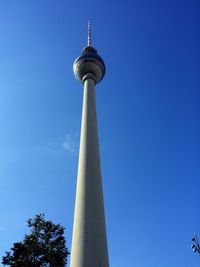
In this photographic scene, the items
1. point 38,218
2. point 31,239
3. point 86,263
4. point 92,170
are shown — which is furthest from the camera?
point 38,218

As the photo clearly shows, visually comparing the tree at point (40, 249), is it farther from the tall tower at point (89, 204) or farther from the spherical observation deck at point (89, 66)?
the spherical observation deck at point (89, 66)

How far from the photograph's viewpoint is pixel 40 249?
A: 38.1m

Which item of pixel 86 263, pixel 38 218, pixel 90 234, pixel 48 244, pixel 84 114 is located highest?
pixel 84 114

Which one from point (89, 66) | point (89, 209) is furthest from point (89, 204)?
point (89, 66)

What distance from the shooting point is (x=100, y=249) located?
29.1m

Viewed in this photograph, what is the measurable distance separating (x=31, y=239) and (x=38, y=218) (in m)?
3.32

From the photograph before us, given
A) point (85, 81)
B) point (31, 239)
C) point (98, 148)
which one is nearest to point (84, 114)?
point (98, 148)

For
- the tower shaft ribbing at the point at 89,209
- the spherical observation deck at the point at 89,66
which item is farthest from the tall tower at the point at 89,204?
the spherical observation deck at the point at 89,66

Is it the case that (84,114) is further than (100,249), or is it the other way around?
(84,114)

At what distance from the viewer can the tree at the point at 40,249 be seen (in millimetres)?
37375

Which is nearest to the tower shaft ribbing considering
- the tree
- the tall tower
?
the tall tower

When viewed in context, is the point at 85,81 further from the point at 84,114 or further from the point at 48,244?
the point at 48,244

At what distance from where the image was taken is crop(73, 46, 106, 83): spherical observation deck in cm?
5331

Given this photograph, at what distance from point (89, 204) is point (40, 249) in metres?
11.3
